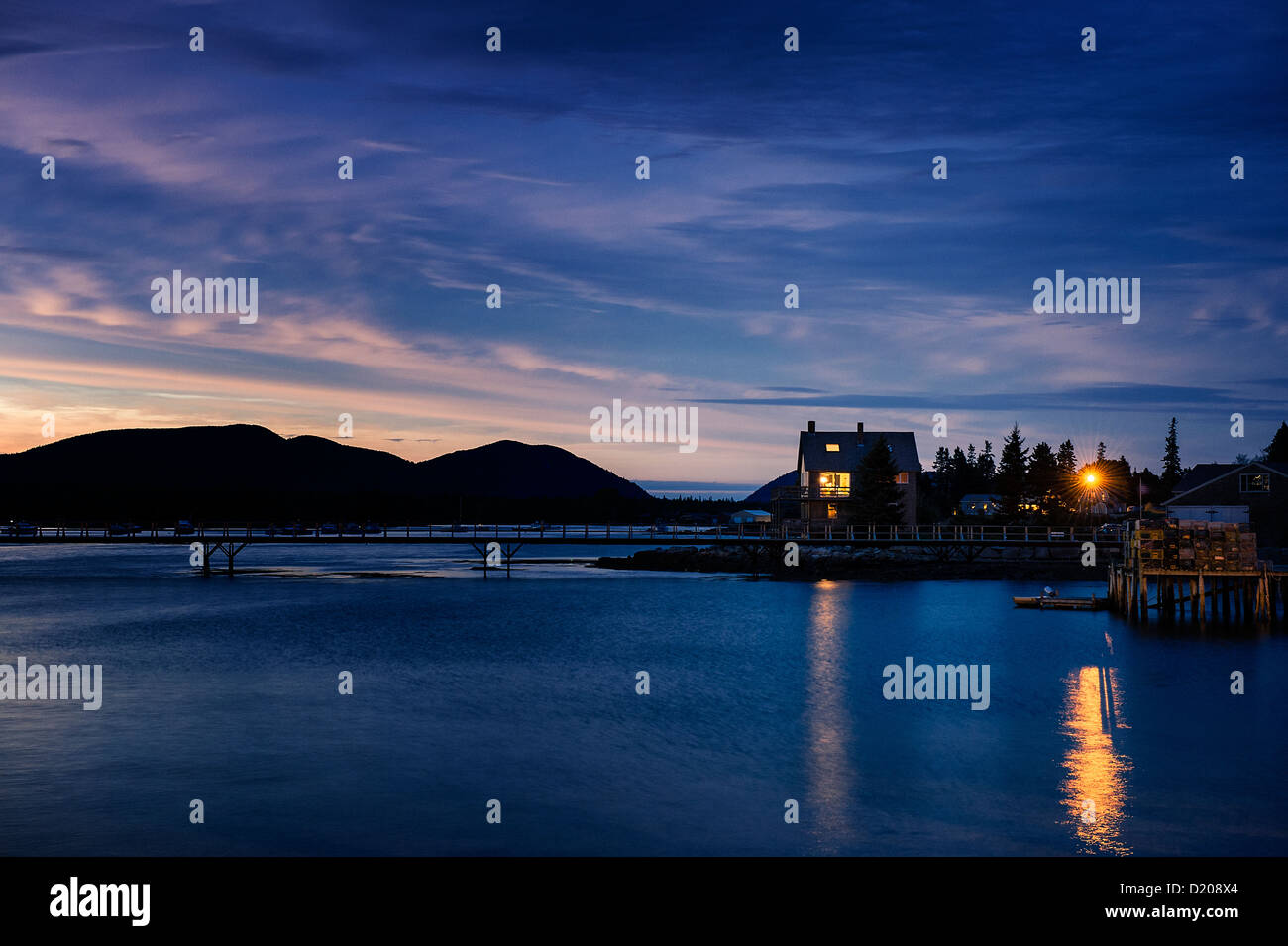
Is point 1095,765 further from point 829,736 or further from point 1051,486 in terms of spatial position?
point 1051,486

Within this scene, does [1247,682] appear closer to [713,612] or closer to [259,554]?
[713,612]

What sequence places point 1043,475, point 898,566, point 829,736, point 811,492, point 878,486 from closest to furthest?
1. point 829,736
2. point 878,486
3. point 898,566
4. point 811,492
5. point 1043,475

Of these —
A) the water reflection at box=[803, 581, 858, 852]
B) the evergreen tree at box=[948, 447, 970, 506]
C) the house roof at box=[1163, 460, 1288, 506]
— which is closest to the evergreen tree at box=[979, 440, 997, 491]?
the evergreen tree at box=[948, 447, 970, 506]

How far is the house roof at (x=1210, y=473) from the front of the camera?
77500mm

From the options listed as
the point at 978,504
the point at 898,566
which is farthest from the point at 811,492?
the point at 978,504

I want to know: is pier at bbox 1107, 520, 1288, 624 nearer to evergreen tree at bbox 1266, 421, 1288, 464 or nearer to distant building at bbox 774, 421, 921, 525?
distant building at bbox 774, 421, 921, 525

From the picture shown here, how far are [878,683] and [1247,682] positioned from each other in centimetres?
1285

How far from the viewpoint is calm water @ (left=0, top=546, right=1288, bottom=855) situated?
20.1 metres

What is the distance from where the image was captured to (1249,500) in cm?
7788

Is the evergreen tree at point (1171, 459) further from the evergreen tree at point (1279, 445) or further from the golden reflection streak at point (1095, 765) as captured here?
the golden reflection streak at point (1095, 765)

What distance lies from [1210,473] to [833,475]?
104ft

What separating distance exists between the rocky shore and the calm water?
23881 millimetres
